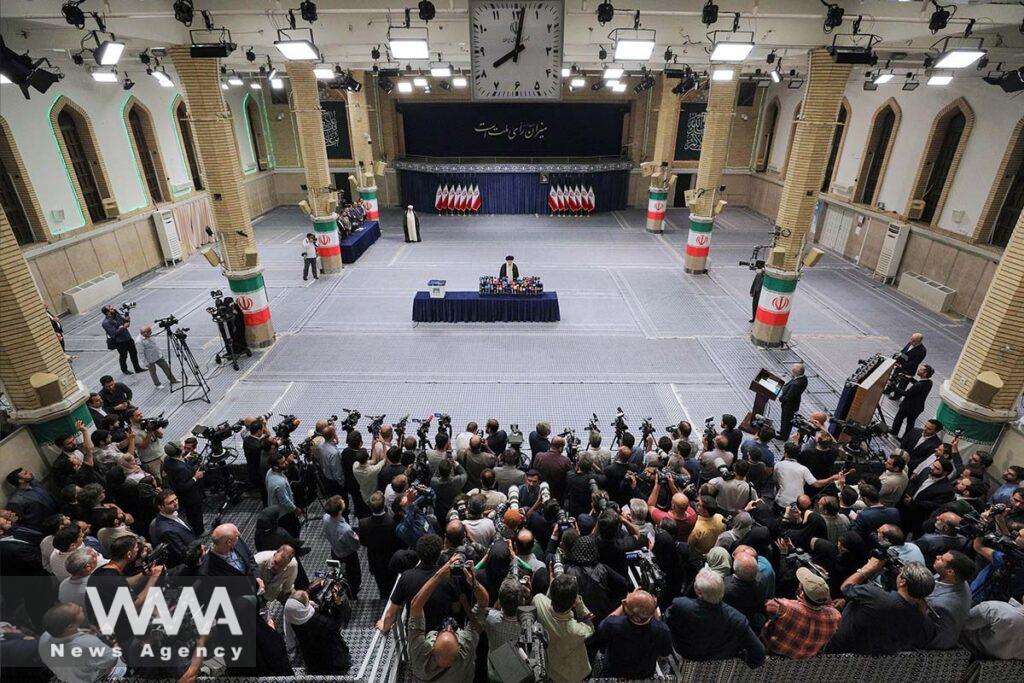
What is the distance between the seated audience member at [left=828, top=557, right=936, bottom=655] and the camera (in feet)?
11.1

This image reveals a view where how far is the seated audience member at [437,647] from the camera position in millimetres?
3055

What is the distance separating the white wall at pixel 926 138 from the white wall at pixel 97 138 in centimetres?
1956

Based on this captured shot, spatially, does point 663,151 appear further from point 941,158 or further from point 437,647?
point 437,647

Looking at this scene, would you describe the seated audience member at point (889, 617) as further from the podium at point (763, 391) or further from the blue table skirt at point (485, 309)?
the blue table skirt at point (485, 309)

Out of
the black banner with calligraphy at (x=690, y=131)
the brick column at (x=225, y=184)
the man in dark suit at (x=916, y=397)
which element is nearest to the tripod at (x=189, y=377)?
the brick column at (x=225, y=184)

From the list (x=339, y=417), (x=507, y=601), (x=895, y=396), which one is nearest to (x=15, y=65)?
(x=339, y=417)

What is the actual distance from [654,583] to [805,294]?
12.2m

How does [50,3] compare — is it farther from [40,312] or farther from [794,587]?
[794,587]

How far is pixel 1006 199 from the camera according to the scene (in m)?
11.7

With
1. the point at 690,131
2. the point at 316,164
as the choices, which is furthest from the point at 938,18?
the point at 690,131

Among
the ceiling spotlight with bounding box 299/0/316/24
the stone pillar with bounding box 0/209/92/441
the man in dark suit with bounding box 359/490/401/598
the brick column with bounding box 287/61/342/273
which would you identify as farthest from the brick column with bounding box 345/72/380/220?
the man in dark suit with bounding box 359/490/401/598

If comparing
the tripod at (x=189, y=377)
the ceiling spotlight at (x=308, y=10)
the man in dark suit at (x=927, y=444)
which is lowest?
the tripod at (x=189, y=377)

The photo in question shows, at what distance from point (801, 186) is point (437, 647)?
9774 millimetres

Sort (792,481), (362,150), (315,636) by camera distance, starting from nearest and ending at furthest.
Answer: (315,636)
(792,481)
(362,150)
